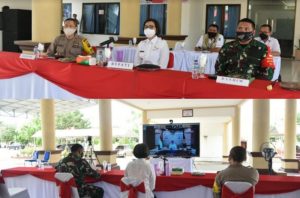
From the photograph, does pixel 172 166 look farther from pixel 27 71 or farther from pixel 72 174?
pixel 27 71

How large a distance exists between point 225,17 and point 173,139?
963 cm

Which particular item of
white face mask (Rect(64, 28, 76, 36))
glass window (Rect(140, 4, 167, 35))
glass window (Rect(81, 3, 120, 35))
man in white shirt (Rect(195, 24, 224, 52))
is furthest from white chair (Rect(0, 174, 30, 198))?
glass window (Rect(81, 3, 120, 35))

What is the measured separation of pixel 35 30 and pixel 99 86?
210 inches

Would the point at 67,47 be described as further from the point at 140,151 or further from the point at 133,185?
the point at 133,185

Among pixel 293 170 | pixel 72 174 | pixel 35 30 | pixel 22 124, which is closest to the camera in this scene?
pixel 72 174

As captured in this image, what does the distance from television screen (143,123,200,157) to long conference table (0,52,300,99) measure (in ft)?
7.47

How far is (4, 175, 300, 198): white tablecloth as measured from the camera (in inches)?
219

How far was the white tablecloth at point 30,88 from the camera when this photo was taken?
438cm

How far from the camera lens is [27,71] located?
4.39 meters

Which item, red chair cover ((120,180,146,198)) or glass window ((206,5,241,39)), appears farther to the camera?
glass window ((206,5,241,39))

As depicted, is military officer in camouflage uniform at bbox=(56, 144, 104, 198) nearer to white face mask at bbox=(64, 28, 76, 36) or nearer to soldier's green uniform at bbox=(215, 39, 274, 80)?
white face mask at bbox=(64, 28, 76, 36)

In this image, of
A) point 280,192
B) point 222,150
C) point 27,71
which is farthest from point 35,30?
point 222,150

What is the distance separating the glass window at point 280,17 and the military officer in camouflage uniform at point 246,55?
35.4ft

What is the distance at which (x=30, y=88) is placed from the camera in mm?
4469
